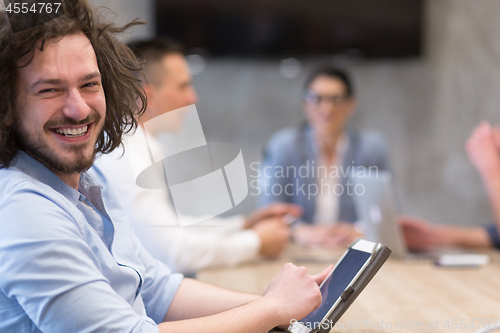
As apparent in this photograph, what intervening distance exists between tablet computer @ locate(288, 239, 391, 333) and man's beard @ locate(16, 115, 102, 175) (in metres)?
0.48

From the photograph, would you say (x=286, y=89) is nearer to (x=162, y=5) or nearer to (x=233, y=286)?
(x=162, y=5)

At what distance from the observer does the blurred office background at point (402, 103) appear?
121 inches

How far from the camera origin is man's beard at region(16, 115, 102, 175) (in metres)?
0.77

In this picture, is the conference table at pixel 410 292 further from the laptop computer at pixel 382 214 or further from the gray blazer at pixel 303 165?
the gray blazer at pixel 303 165

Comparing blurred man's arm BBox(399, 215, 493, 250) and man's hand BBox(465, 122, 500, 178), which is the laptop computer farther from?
man's hand BBox(465, 122, 500, 178)

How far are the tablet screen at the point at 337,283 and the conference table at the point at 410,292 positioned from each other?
12cm

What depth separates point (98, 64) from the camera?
36.3 inches

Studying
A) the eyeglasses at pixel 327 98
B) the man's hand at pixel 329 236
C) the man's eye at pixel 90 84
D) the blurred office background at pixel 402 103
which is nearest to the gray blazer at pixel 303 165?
the eyeglasses at pixel 327 98

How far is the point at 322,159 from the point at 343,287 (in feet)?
5.44

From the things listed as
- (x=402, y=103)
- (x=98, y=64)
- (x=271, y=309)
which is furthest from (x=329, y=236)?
(x=402, y=103)

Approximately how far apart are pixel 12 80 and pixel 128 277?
0.38m

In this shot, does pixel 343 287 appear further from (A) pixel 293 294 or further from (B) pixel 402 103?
(B) pixel 402 103

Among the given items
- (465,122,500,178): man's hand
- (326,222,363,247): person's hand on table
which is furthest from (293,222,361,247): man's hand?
(465,122,500,178): man's hand

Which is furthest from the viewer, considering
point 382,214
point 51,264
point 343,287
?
point 382,214
